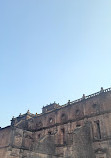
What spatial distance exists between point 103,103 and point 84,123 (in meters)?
4.42

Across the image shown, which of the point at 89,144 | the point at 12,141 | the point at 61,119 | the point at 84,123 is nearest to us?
the point at 89,144

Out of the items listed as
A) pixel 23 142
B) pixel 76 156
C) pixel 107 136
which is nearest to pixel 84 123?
pixel 107 136

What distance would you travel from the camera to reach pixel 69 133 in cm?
2364

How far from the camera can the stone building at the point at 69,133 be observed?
2225cm

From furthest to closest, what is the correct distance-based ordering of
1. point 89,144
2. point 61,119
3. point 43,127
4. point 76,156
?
point 43,127
point 61,119
point 89,144
point 76,156

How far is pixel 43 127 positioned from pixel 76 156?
13.1 m

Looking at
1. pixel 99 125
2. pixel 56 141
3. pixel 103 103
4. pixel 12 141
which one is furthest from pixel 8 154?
pixel 103 103

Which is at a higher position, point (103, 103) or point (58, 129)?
point (103, 103)

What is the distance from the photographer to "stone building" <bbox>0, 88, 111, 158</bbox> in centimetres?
2225

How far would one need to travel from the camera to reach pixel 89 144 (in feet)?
74.1

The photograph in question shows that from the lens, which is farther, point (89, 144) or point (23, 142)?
point (23, 142)

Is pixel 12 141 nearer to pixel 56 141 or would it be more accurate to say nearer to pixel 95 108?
pixel 56 141

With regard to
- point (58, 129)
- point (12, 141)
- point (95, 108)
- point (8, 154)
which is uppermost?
point (95, 108)

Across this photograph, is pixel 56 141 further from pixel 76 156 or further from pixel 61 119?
pixel 76 156
